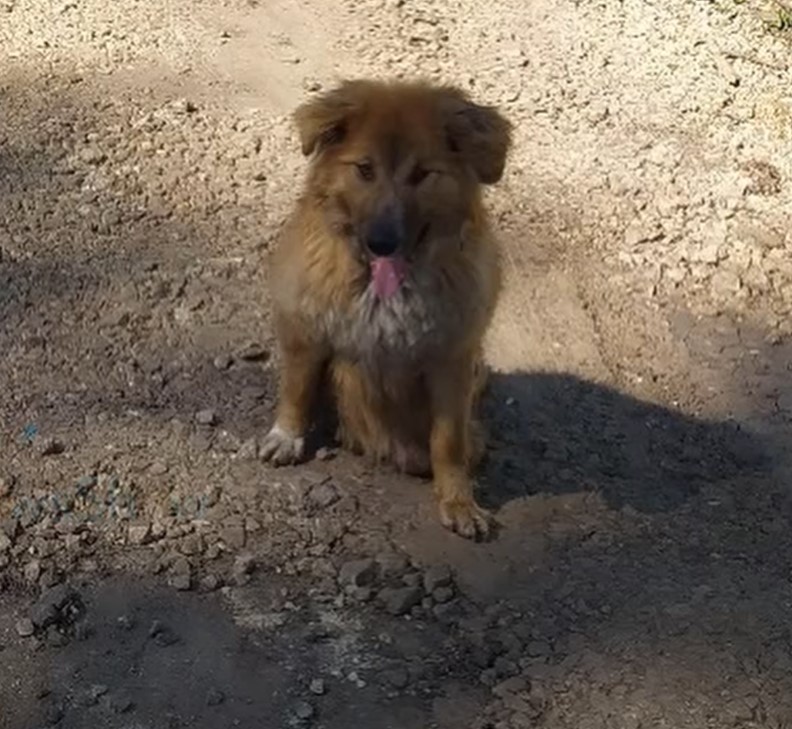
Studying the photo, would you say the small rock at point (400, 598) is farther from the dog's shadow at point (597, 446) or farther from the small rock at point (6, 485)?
the small rock at point (6, 485)

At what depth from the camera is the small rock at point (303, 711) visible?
4926 millimetres

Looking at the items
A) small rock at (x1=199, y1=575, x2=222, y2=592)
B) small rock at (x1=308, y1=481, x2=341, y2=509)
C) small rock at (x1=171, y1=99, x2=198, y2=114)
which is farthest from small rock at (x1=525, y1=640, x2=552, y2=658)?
small rock at (x1=171, y1=99, x2=198, y2=114)

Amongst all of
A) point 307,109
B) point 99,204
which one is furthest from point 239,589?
point 99,204

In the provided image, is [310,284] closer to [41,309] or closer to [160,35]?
[41,309]

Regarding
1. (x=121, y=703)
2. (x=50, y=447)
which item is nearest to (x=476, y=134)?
(x=50, y=447)

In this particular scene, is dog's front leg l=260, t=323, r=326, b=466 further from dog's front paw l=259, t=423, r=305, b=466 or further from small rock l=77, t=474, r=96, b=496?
small rock l=77, t=474, r=96, b=496

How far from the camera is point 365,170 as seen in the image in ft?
17.6

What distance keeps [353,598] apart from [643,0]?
545cm

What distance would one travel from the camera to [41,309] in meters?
6.73

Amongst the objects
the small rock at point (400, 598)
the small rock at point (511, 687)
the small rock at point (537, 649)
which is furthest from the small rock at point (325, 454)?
the small rock at point (511, 687)

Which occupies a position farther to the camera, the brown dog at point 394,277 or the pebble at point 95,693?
the brown dog at point 394,277

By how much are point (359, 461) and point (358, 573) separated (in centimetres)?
70

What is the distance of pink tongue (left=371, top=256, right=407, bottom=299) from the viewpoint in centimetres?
548

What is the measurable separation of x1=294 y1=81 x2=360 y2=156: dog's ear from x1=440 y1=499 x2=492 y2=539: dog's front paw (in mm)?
1426
